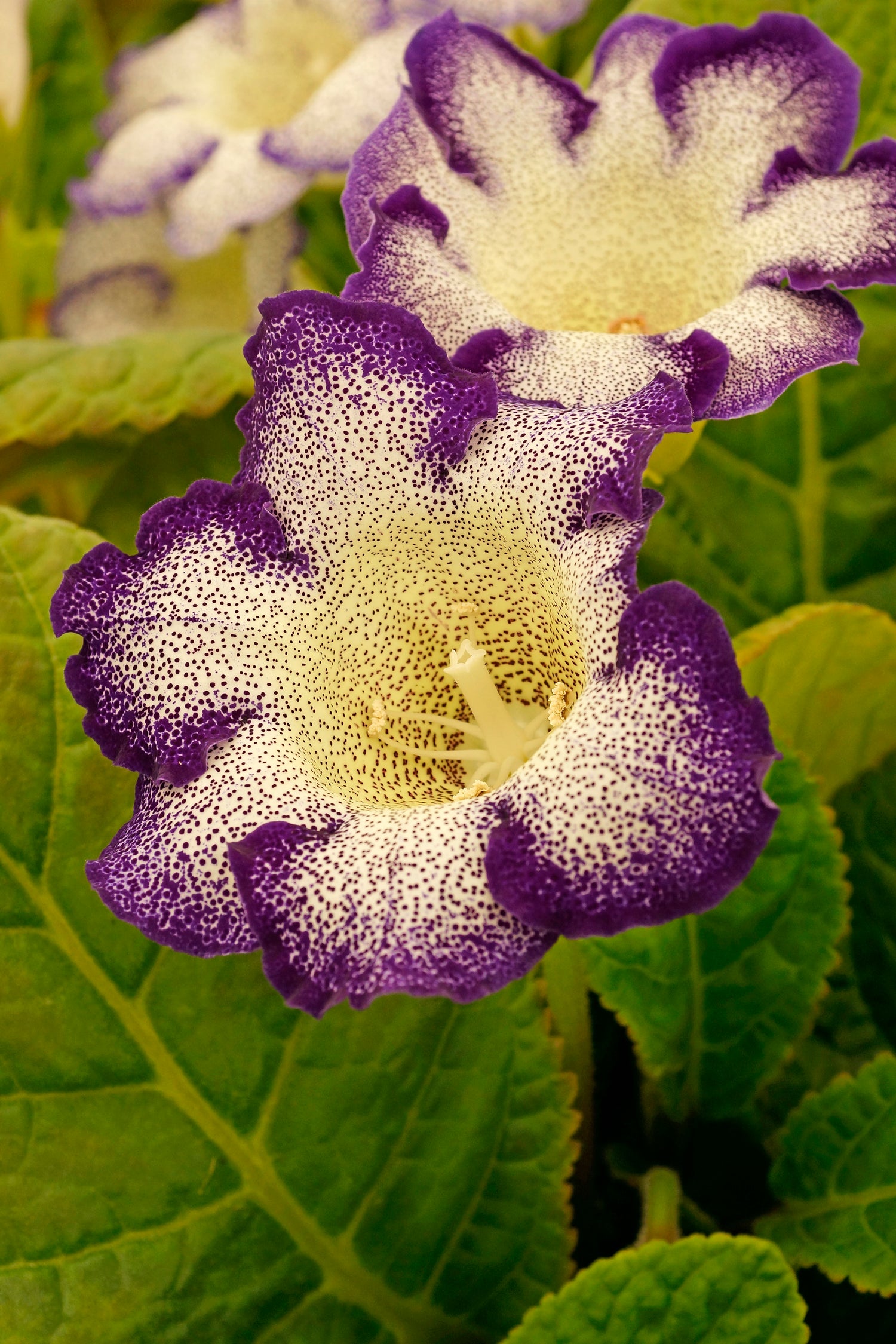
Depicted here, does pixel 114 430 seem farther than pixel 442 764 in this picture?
Yes

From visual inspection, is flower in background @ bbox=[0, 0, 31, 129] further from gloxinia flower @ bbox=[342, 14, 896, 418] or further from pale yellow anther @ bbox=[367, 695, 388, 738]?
pale yellow anther @ bbox=[367, 695, 388, 738]

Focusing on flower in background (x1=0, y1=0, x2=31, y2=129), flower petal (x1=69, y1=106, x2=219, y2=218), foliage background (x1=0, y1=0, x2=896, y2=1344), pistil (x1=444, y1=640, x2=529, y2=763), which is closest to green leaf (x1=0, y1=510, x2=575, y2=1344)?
foliage background (x1=0, y1=0, x2=896, y2=1344)

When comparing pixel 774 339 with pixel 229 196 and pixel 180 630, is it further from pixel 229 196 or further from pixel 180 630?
pixel 229 196

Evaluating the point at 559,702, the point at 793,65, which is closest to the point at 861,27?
the point at 793,65

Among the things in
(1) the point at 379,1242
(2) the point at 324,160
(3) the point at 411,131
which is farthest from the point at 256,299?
(1) the point at 379,1242

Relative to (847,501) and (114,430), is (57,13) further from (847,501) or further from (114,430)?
(847,501)

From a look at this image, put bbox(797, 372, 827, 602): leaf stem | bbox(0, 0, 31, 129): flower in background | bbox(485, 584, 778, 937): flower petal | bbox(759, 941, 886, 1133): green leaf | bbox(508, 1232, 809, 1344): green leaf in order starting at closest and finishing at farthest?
bbox(485, 584, 778, 937): flower petal
bbox(508, 1232, 809, 1344): green leaf
bbox(759, 941, 886, 1133): green leaf
bbox(797, 372, 827, 602): leaf stem
bbox(0, 0, 31, 129): flower in background
